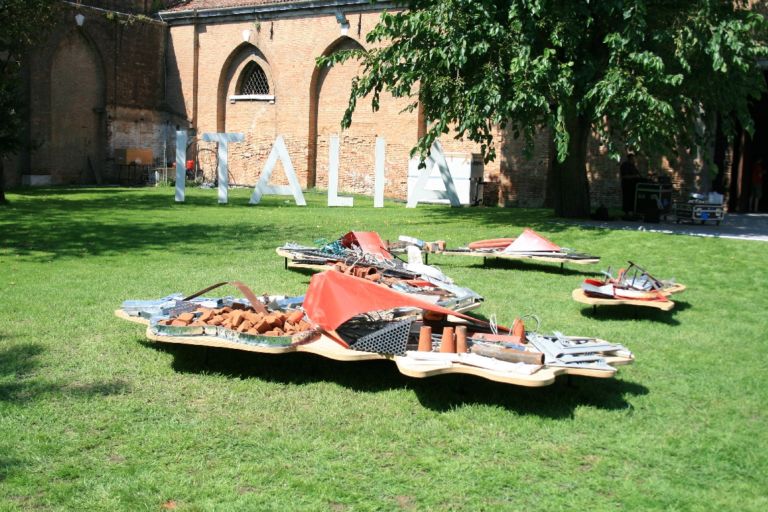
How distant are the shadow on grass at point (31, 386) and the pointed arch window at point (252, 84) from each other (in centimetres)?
2555

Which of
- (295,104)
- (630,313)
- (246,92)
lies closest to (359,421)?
(630,313)

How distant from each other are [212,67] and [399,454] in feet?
95.1

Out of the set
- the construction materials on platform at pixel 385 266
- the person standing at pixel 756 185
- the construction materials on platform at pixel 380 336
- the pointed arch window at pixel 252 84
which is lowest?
the construction materials on platform at pixel 380 336

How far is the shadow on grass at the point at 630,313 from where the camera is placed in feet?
26.6

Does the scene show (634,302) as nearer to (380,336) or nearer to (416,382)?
(416,382)

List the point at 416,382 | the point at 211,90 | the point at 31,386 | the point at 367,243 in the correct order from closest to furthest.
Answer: the point at 31,386 → the point at 416,382 → the point at 367,243 → the point at 211,90

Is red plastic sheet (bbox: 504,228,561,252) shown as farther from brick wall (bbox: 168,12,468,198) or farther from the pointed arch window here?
the pointed arch window

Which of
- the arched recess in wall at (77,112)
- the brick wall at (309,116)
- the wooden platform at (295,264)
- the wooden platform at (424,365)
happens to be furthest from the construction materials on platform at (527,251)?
the arched recess in wall at (77,112)

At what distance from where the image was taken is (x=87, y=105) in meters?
30.4

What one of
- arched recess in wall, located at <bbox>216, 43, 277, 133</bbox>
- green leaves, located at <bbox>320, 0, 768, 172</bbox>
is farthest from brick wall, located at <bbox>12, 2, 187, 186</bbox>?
green leaves, located at <bbox>320, 0, 768, 172</bbox>

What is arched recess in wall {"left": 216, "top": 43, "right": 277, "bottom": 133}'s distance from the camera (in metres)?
30.4

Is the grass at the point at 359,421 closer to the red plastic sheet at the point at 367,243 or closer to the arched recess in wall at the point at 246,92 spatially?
the red plastic sheet at the point at 367,243

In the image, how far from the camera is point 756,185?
22.8m

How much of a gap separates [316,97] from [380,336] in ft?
80.3
